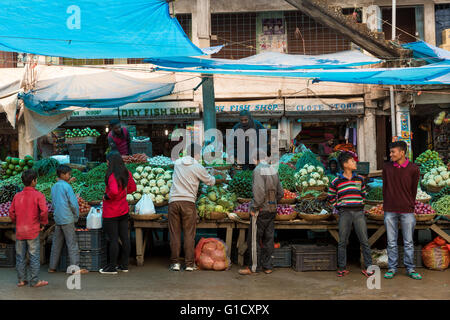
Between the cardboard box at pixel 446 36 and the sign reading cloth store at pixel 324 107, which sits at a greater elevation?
the cardboard box at pixel 446 36

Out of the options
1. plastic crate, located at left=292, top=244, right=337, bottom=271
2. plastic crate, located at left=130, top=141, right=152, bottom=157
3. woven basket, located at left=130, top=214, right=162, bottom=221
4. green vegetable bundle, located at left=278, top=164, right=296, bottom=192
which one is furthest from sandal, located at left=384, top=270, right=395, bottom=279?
plastic crate, located at left=130, top=141, right=152, bottom=157

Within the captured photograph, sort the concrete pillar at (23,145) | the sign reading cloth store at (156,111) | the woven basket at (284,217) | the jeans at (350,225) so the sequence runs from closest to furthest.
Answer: the jeans at (350,225)
the woven basket at (284,217)
the concrete pillar at (23,145)
the sign reading cloth store at (156,111)

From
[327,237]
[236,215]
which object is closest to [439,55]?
[327,237]

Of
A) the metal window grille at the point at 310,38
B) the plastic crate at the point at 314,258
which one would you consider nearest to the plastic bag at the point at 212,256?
the plastic crate at the point at 314,258

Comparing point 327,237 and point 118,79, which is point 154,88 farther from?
point 327,237

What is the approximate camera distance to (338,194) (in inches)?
250

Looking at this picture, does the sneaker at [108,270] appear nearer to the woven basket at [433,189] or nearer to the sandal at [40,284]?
the sandal at [40,284]

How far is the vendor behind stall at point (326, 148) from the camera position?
14.7 m

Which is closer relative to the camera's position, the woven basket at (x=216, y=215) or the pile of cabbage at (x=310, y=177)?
the woven basket at (x=216, y=215)

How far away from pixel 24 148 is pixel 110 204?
9.49m

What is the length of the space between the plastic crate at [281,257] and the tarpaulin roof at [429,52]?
14.2ft

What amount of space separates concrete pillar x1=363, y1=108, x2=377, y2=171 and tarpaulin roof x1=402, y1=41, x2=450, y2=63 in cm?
464

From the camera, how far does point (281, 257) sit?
7027 mm

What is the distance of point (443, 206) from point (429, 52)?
363 cm
